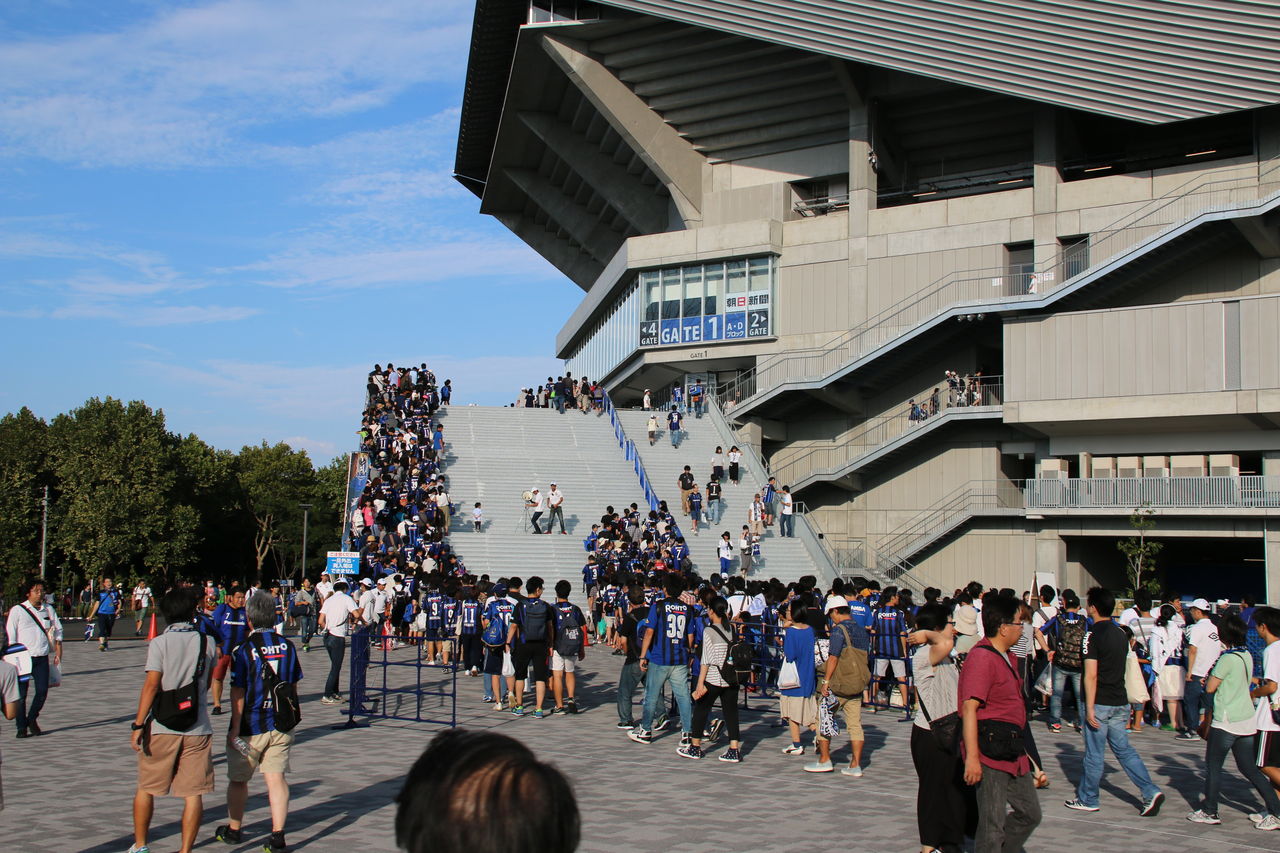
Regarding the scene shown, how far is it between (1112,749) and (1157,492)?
2411cm

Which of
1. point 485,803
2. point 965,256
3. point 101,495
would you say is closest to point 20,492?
point 101,495

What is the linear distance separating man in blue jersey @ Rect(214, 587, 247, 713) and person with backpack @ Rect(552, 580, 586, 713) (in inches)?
154

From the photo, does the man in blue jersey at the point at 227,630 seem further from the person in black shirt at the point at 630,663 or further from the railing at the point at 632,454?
the railing at the point at 632,454

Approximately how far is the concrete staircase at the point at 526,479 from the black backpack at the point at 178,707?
20200 mm

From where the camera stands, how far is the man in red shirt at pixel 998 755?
686 cm

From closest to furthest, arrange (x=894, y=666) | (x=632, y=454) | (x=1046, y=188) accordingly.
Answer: (x=894, y=666), (x=632, y=454), (x=1046, y=188)

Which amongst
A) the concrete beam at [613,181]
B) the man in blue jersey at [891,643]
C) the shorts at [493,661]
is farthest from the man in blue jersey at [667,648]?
the concrete beam at [613,181]

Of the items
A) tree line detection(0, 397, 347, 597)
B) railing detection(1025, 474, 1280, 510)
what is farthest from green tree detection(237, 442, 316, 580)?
railing detection(1025, 474, 1280, 510)

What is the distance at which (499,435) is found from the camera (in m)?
36.8

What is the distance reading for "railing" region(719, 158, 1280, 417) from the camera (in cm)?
3356

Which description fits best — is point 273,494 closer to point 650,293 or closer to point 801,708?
point 650,293

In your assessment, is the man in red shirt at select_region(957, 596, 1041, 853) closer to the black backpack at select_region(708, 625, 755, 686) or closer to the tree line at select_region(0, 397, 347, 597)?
the black backpack at select_region(708, 625, 755, 686)

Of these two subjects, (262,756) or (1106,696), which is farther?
(1106,696)

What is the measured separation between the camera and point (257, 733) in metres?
8.11
